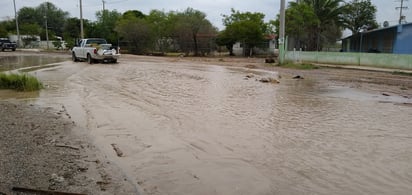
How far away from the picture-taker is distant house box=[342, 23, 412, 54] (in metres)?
31.0

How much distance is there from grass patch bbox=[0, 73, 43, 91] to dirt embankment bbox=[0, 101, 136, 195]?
247 inches

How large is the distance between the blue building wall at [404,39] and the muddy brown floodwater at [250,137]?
18.1 m

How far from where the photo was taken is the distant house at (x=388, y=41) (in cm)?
3103

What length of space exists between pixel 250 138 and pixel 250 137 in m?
0.09

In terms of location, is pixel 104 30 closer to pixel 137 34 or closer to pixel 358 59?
pixel 137 34

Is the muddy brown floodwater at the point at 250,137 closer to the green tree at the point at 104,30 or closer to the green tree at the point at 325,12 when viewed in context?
the green tree at the point at 325,12

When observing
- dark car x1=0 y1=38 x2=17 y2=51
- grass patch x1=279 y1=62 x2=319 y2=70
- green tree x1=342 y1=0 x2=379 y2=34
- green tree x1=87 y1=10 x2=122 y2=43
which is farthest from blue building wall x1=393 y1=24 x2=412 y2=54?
dark car x1=0 y1=38 x2=17 y2=51

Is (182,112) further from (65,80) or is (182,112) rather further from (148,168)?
(65,80)

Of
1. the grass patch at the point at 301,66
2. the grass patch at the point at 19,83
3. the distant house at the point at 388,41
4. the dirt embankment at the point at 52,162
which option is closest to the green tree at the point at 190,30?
the distant house at the point at 388,41

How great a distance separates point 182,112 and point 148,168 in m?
4.82

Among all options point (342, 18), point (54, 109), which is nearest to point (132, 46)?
point (342, 18)

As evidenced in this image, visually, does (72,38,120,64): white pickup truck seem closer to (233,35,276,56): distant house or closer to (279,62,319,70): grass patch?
(279,62,319,70): grass patch

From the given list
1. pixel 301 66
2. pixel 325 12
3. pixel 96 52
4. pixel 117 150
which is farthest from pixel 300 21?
pixel 117 150

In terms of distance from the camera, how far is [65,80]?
19.1 m
